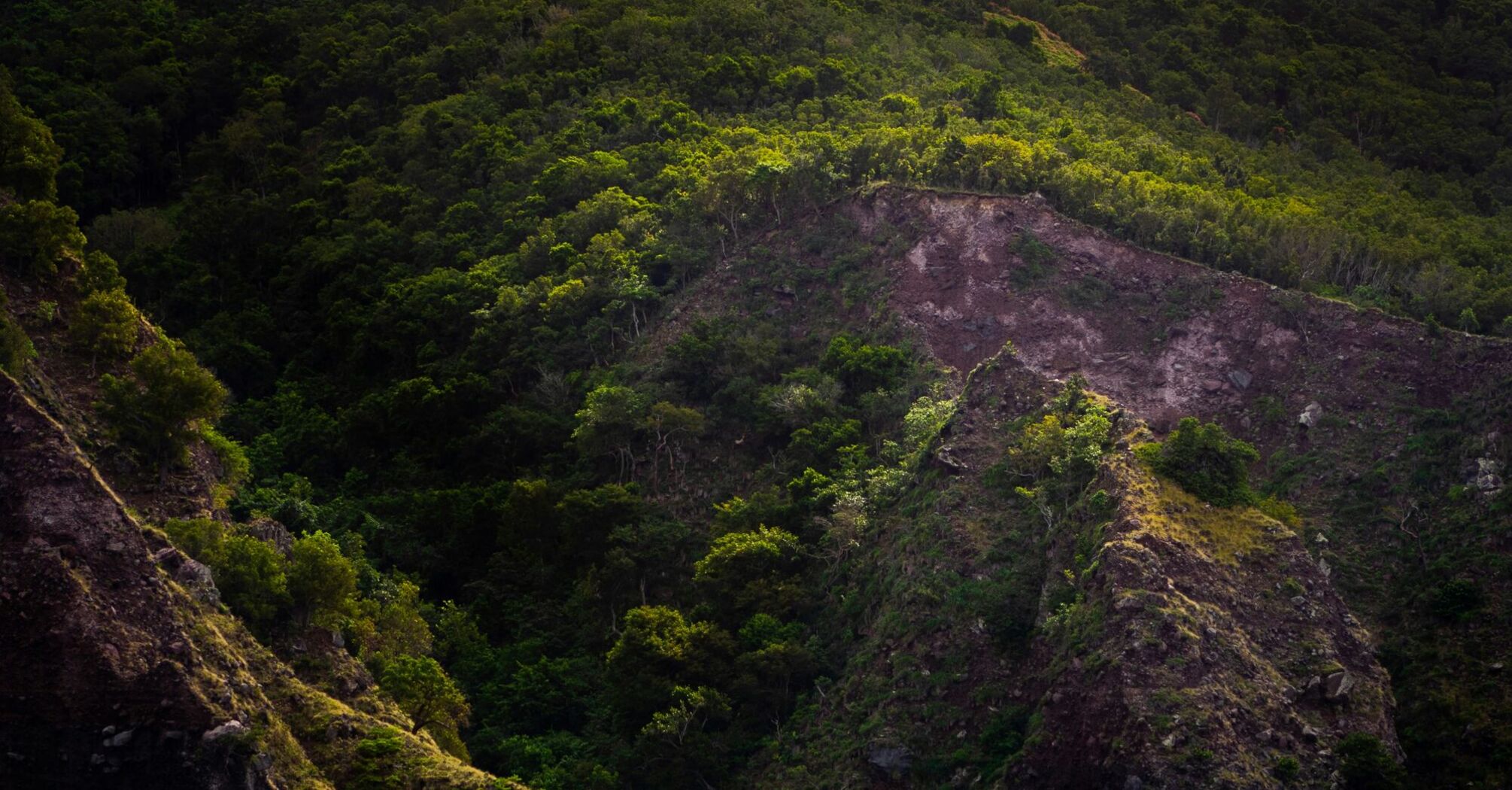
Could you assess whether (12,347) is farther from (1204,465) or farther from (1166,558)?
(1204,465)

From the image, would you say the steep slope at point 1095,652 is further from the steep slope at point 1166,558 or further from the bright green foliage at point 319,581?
the bright green foliage at point 319,581

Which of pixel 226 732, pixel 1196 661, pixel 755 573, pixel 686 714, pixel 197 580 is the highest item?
pixel 197 580

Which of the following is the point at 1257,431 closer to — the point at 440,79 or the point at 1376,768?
the point at 1376,768

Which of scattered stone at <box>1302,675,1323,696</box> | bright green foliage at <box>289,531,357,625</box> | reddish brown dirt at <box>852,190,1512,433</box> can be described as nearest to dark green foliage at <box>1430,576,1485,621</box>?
scattered stone at <box>1302,675,1323,696</box>

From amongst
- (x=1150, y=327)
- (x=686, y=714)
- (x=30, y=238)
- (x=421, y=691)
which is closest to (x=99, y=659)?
(x=421, y=691)

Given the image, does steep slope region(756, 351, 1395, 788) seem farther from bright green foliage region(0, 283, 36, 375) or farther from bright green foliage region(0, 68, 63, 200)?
bright green foliage region(0, 68, 63, 200)

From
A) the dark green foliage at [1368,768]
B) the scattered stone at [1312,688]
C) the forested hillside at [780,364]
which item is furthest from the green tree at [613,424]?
the dark green foliage at [1368,768]
